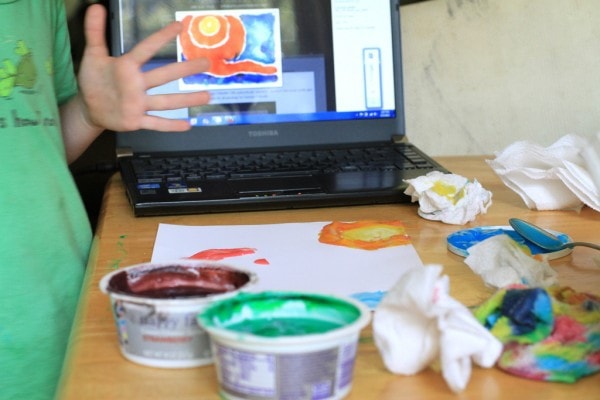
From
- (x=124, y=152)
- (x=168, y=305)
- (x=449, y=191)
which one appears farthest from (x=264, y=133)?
(x=168, y=305)

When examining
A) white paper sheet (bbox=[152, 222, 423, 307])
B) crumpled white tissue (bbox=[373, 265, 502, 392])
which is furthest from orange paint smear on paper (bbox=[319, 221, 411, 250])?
crumpled white tissue (bbox=[373, 265, 502, 392])

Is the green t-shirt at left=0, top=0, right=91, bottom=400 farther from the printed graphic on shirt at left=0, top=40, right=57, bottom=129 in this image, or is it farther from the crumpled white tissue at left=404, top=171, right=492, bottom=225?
the crumpled white tissue at left=404, top=171, right=492, bottom=225

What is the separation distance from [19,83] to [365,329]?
53 cm

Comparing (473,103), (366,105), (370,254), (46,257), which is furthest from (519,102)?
(46,257)

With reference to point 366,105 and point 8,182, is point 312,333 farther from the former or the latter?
point 366,105

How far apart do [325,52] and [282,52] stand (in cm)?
6

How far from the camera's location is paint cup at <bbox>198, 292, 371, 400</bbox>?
504 millimetres

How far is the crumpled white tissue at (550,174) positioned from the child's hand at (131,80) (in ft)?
1.18

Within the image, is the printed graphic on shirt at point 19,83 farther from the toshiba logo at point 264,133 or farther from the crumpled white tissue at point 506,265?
the crumpled white tissue at point 506,265

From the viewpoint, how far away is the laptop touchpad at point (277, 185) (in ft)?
3.27

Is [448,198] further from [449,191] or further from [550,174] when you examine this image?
[550,174]

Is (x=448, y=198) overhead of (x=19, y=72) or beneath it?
beneath

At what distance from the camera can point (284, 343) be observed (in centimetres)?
50

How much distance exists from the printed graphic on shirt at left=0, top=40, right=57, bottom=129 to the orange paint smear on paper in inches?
13.5
